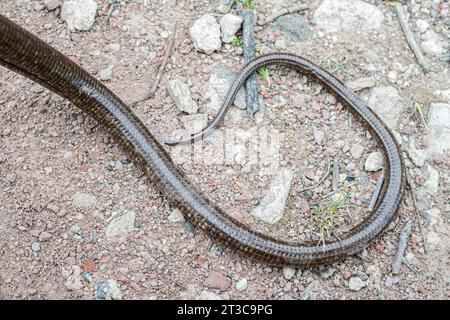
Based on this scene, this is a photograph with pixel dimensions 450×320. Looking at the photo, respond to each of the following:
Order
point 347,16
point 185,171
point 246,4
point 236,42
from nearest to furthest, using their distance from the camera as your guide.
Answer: point 185,171
point 236,42
point 246,4
point 347,16

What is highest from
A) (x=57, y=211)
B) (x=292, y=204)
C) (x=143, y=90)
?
(x=143, y=90)

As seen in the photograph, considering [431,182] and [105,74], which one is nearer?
[431,182]

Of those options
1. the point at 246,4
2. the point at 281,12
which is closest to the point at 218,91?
the point at 246,4

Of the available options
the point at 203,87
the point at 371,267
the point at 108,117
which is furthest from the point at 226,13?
the point at 371,267

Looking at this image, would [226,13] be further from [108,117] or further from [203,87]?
[108,117]

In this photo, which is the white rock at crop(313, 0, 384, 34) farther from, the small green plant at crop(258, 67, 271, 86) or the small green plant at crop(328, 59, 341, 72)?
the small green plant at crop(258, 67, 271, 86)

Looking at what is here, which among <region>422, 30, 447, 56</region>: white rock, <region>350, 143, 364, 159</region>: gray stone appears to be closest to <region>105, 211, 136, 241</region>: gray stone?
<region>350, 143, 364, 159</region>: gray stone

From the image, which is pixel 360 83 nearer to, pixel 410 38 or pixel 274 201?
pixel 410 38
